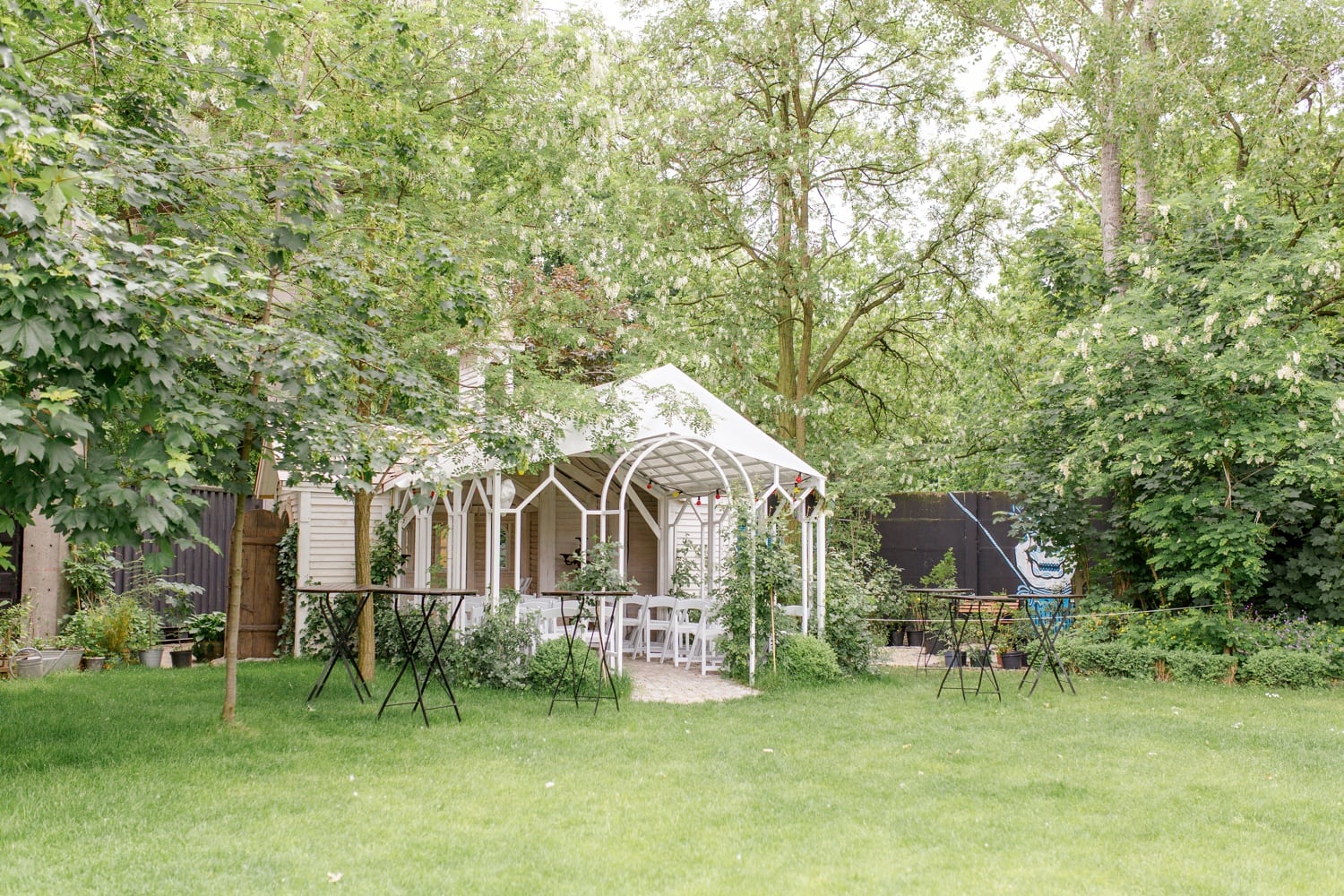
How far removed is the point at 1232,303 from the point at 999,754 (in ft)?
20.0

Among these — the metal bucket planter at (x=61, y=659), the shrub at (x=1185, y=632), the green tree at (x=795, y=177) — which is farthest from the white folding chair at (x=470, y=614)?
the shrub at (x=1185, y=632)

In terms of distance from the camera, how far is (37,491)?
15.6 feet

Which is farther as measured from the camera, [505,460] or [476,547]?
[476,547]

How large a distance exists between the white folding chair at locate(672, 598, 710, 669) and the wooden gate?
489 centimetres

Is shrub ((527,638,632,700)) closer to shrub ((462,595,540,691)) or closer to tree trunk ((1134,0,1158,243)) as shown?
shrub ((462,595,540,691))

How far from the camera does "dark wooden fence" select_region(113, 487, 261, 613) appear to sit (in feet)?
40.2

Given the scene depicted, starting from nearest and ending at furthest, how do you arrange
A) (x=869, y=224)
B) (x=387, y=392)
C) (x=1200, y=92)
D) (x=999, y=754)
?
(x=999, y=754) < (x=387, y=392) < (x=1200, y=92) < (x=869, y=224)

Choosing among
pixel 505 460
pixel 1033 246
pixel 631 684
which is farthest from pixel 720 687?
pixel 1033 246

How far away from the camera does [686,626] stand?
35.7ft

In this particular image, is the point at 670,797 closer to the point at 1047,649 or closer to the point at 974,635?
the point at 1047,649

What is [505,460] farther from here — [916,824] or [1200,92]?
[1200,92]

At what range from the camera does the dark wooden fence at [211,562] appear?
1227 centimetres

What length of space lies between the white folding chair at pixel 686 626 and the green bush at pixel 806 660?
108 cm

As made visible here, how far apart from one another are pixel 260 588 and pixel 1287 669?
11127mm
